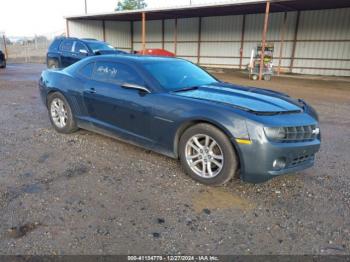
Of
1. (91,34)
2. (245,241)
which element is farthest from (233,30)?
(245,241)

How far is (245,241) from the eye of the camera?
2.56 metres

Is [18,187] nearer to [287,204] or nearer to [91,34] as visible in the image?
[287,204]

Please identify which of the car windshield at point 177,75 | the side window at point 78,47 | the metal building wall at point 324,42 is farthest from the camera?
the metal building wall at point 324,42

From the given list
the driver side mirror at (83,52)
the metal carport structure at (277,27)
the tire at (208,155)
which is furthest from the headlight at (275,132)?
the metal carport structure at (277,27)

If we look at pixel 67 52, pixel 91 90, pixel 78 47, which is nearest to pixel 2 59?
pixel 67 52

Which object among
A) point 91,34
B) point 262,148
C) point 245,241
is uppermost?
point 91,34

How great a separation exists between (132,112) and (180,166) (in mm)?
982

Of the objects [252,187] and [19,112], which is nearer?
[252,187]

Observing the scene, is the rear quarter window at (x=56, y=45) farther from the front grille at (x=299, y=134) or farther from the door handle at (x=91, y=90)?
the front grille at (x=299, y=134)

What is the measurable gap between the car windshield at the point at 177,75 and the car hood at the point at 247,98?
0.24 metres

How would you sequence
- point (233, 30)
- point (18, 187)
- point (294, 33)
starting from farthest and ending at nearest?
point (233, 30)
point (294, 33)
point (18, 187)

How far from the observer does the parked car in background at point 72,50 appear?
11.8 metres

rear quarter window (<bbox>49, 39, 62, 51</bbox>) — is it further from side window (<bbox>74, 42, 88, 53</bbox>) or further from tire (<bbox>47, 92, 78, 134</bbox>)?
tire (<bbox>47, 92, 78, 134</bbox>)

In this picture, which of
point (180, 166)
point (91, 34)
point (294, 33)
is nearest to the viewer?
point (180, 166)
